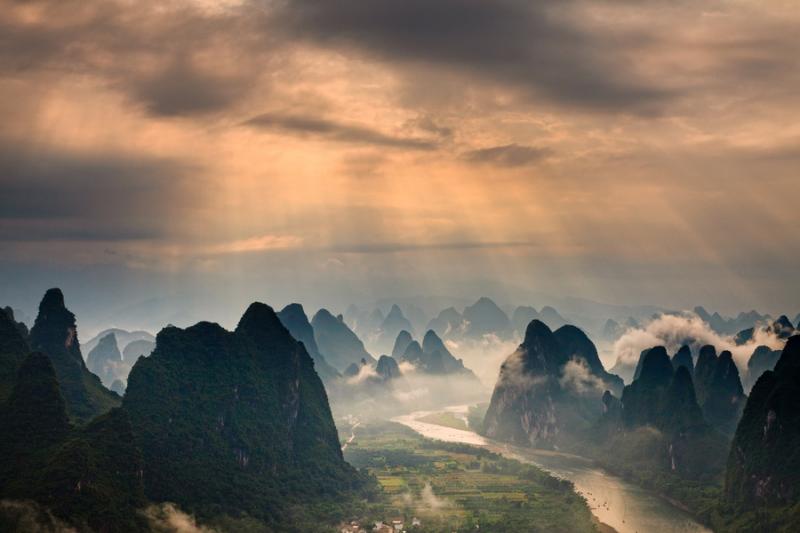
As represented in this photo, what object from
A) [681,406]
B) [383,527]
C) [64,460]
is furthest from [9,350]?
[681,406]

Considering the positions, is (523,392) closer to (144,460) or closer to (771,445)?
(771,445)

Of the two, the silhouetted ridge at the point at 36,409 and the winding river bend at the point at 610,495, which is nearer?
the silhouetted ridge at the point at 36,409

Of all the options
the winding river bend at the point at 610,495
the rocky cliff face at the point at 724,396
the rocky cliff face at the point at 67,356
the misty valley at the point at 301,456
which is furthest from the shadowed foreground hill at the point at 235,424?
the rocky cliff face at the point at 724,396

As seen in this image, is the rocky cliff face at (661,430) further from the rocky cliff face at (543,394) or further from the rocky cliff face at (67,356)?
the rocky cliff face at (67,356)

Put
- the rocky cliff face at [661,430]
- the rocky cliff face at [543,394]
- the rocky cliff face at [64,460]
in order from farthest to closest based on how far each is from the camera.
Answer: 1. the rocky cliff face at [543,394]
2. the rocky cliff face at [661,430]
3. the rocky cliff face at [64,460]

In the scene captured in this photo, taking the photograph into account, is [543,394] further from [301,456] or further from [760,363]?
[301,456]

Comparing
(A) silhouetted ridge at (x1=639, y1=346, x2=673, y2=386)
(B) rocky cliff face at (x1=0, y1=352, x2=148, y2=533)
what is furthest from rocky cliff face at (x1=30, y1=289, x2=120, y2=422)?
(A) silhouetted ridge at (x1=639, y1=346, x2=673, y2=386)

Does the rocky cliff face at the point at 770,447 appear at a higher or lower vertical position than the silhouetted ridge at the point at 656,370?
lower
